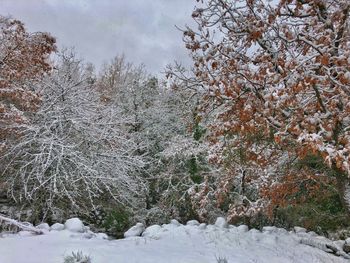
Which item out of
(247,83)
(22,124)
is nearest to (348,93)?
(247,83)

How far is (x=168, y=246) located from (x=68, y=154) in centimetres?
568

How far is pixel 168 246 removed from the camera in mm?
5680

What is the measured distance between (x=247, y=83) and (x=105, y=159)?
7.76m

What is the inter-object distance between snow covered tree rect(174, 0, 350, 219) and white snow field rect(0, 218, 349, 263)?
157cm

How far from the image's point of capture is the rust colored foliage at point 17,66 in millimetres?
9703

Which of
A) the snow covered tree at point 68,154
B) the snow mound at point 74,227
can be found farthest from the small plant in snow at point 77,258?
the snow covered tree at point 68,154

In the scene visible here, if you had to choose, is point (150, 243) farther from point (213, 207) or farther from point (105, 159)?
point (213, 207)

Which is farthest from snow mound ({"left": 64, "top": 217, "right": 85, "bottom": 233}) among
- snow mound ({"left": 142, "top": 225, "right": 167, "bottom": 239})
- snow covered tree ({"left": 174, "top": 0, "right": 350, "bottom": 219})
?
snow covered tree ({"left": 174, "top": 0, "right": 350, "bottom": 219})

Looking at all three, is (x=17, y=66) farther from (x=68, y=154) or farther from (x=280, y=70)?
(x=280, y=70)

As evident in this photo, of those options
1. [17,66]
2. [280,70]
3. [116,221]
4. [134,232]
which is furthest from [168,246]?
[116,221]

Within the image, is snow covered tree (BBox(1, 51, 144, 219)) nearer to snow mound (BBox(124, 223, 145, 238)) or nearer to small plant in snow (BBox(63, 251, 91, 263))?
snow mound (BBox(124, 223, 145, 238))

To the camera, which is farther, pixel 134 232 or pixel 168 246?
pixel 134 232

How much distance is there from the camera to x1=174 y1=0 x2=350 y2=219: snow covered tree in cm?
428

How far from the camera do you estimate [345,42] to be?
475cm
